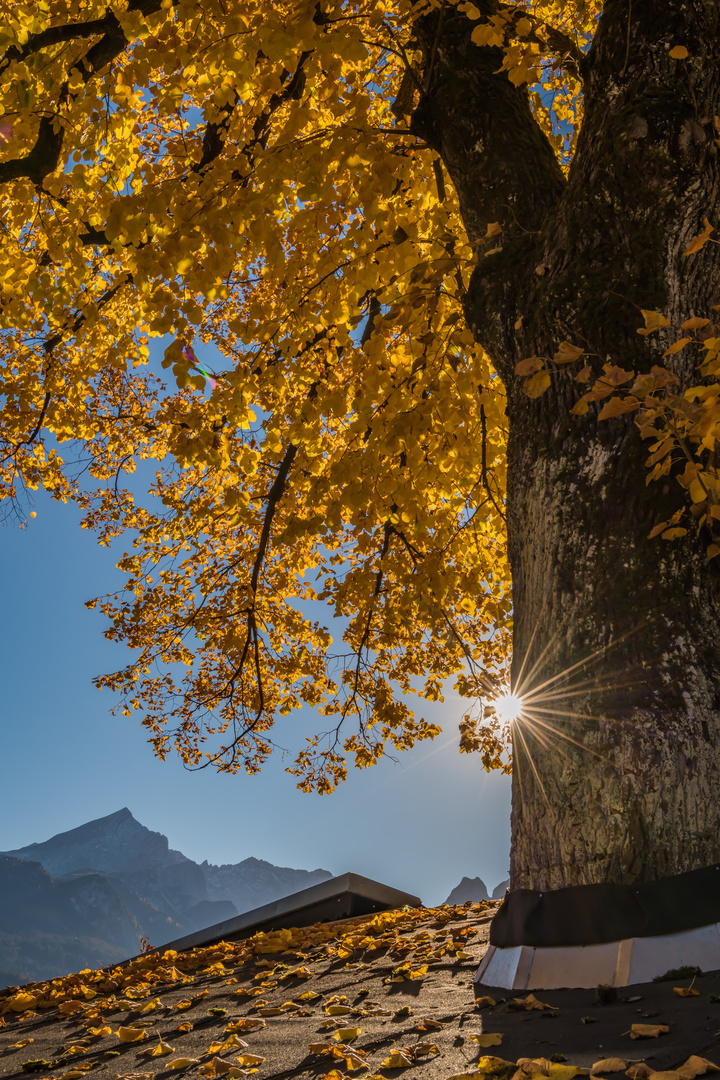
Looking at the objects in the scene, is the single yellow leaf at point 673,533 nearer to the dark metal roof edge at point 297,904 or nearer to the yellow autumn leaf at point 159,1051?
the yellow autumn leaf at point 159,1051

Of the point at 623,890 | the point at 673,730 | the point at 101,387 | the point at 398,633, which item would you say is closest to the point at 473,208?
the point at 673,730

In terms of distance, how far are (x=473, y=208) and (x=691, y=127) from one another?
1.04 m

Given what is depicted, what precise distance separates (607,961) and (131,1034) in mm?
1710

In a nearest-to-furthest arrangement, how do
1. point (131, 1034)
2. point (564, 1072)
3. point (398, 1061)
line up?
point (564, 1072)
point (398, 1061)
point (131, 1034)

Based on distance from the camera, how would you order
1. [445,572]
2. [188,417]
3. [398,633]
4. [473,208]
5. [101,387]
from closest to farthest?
[473,208] < [445,572] < [188,417] < [398,633] < [101,387]

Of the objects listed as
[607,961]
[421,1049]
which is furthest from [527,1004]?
[421,1049]

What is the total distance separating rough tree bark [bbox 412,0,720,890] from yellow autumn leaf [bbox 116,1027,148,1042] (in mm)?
1471

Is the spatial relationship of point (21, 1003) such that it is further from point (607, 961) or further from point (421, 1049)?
point (607, 961)

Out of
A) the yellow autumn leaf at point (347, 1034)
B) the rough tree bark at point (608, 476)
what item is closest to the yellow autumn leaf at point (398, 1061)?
the yellow autumn leaf at point (347, 1034)

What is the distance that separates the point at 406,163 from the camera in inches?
150

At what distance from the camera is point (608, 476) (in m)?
2.49

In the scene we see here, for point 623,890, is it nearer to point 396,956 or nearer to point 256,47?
point 396,956

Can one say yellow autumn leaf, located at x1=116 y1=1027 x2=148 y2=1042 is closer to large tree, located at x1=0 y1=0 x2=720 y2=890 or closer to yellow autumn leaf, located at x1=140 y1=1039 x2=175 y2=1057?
yellow autumn leaf, located at x1=140 y1=1039 x2=175 y2=1057

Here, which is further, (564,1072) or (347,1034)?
(347,1034)
